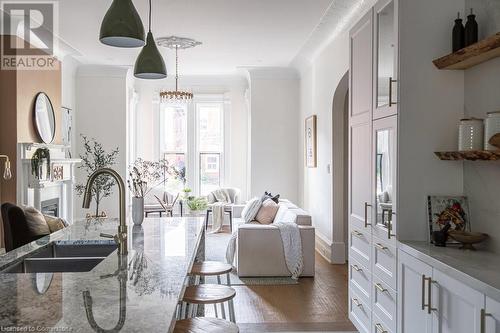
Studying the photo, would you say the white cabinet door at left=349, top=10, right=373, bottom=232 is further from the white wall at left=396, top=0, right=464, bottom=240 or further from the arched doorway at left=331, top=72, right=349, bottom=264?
the arched doorway at left=331, top=72, right=349, bottom=264

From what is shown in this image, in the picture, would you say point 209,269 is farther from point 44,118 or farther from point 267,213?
point 44,118


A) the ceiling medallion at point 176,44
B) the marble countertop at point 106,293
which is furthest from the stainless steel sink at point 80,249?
the ceiling medallion at point 176,44

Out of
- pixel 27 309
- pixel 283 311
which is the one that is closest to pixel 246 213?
pixel 283 311

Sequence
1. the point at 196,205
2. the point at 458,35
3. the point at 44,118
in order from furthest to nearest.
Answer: the point at 196,205 < the point at 44,118 < the point at 458,35

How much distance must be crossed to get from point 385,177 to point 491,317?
1263 mm

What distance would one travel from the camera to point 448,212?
2.69 meters

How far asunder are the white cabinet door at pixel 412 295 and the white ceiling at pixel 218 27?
3.41 meters

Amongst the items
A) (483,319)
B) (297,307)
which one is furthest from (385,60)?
(297,307)

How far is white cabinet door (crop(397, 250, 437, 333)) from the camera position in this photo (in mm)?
2303

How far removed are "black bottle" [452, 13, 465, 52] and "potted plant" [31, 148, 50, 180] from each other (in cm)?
530

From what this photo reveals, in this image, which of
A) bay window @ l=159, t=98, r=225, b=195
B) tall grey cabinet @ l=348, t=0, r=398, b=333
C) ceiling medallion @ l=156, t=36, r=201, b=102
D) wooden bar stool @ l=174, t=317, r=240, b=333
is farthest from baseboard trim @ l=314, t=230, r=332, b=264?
wooden bar stool @ l=174, t=317, r=240, b=333

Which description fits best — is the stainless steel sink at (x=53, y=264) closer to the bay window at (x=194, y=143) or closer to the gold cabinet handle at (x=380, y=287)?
→ the gold cabinet handle at (x=380, y=287)

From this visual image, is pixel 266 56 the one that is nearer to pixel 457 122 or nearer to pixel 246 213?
pixel 246 213

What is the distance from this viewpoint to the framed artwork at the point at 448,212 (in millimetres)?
2650
